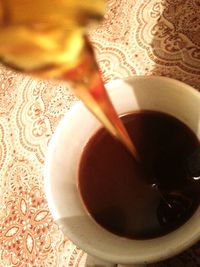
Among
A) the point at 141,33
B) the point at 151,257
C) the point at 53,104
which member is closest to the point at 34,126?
the point at 53,104

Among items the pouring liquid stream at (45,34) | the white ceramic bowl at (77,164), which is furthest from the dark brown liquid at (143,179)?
the pouring liquid stream at (45,34)

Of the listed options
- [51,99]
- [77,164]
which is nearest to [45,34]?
[77,164]

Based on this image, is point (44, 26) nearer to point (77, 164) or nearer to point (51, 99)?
point (77, 164)

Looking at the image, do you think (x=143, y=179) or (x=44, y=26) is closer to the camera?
(x=44, y=26)

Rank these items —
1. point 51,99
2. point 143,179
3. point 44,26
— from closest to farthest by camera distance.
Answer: point 44,26 → point 143,179 → point 51,99

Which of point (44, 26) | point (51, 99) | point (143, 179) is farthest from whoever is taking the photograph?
point (51, 99)

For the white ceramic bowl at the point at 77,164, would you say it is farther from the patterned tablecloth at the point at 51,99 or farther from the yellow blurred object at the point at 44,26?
the yellow blurred object at the point at 44,26

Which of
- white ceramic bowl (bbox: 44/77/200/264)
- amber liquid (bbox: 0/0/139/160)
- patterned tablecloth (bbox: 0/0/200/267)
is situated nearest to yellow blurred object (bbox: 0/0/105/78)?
amber liquid (bbox: 0/0/139/160)
